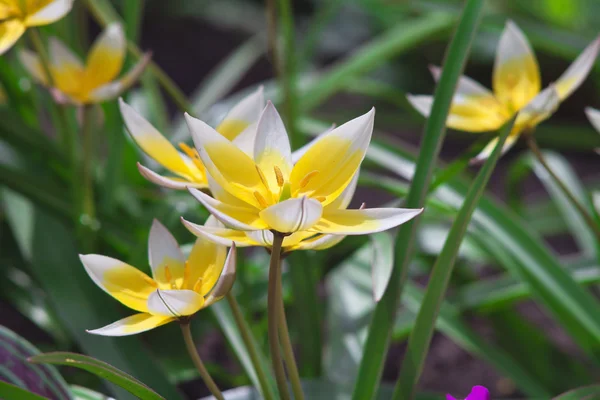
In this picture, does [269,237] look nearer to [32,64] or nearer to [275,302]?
[275,302]

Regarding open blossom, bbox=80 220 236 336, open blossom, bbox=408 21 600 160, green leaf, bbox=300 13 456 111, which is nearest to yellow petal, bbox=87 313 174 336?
open blossom, bbox=80 220 236 336

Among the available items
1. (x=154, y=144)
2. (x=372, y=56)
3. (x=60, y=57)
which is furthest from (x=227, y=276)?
(x=372, y=56)

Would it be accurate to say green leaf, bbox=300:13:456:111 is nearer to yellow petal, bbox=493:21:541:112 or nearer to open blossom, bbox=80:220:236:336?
yellow petal, bbox=493:21:541:112

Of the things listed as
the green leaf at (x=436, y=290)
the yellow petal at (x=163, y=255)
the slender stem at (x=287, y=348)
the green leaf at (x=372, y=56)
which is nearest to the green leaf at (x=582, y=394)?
the green leaf at (x=436, y=290)

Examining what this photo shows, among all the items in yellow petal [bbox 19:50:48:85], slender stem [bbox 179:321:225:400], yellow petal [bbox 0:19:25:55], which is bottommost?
slender stem [bbox 179:321:225:400]

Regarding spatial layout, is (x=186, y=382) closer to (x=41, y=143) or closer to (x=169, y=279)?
(x=41, y=143)

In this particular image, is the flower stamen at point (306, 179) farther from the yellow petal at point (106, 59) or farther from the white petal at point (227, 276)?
the yellow petal at point (106, 59)

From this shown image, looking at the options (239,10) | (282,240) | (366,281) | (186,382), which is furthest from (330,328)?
(239,10)
